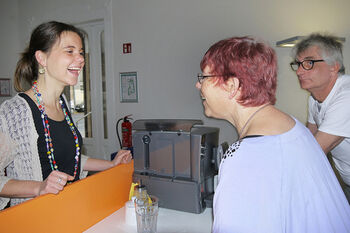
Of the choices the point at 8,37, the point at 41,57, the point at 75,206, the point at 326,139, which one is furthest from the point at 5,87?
the point at 326,139

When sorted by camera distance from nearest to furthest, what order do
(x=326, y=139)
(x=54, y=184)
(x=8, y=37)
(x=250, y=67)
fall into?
(x=250, y=67), (x=54, y=184), (x=326, y=139), (x=8, y=37)

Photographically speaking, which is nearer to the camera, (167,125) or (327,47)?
(167,125)

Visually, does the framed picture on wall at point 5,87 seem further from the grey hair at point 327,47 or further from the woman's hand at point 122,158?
the grey hair at point 327,47

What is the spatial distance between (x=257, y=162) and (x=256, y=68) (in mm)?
337

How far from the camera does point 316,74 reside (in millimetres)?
1682

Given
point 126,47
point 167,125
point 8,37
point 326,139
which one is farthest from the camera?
point 8,37

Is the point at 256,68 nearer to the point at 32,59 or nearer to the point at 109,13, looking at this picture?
the point at 32,59

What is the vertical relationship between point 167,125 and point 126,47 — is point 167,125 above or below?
below

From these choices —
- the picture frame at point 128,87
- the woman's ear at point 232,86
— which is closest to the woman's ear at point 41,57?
the woman's ear at point 232,86

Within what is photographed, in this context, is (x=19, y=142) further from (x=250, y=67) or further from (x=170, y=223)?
(x=250, y=67)

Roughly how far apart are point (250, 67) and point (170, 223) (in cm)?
76

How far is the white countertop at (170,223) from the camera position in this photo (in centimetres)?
111

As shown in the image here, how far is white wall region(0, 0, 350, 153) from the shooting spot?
255 cm

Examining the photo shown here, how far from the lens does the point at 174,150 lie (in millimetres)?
1309
